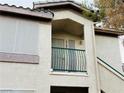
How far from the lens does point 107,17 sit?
12.0 meters

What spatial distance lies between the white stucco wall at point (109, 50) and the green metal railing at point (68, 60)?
123 inches

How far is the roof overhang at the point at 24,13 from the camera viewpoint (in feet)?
40.9

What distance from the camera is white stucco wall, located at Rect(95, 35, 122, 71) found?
16969mm

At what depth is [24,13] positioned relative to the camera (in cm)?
1282

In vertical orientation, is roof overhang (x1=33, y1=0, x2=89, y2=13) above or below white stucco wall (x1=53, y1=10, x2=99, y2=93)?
above

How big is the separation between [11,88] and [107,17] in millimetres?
6562

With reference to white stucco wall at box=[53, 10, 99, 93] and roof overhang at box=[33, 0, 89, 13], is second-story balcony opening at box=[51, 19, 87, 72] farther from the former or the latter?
roof overhang at box=[33, 0, 89, 13]

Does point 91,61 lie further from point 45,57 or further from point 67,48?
point 45,57

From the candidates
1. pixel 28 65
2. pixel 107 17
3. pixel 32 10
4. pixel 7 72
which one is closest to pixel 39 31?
pixel 32 10

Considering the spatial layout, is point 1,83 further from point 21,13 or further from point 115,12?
point 115,12

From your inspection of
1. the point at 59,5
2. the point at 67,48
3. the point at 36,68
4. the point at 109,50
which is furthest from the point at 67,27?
the point at 36,68

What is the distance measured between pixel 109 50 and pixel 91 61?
168 inches

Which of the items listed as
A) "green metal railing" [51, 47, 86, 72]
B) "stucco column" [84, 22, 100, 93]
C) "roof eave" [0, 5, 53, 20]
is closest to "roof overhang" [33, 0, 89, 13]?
"roof eave" [0, 5, 53, 20]

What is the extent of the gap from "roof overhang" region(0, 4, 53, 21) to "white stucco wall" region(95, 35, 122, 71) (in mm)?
5453
